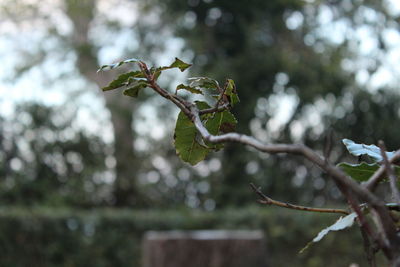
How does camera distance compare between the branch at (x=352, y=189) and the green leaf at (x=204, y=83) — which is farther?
the green leaf at (x=204, y=83)

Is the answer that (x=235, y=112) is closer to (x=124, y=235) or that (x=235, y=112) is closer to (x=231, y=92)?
(x=124, y=235)

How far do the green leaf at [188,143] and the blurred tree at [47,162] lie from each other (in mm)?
7978

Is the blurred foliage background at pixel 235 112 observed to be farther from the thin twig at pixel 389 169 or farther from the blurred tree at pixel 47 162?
the thin twig at pixel 389 169

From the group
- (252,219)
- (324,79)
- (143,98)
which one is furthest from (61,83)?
(252,219)

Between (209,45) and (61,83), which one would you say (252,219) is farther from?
(61,83)

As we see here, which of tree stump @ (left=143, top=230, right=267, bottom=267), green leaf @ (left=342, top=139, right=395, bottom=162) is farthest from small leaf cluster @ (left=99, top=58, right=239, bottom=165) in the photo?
tree stump @ (left=143, top=230, right=267, bottom=267)

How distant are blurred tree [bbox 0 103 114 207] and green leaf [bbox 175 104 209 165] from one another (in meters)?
7.98

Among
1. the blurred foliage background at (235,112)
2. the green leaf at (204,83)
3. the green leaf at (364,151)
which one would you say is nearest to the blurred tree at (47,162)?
the blurred foliage background at (235,112)

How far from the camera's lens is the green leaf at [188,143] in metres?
0.84

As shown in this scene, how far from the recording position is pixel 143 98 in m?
10.0

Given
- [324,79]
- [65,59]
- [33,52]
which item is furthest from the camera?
[33,52]

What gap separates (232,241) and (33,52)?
8.84 meters

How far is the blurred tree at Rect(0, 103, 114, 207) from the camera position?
8.64 metres

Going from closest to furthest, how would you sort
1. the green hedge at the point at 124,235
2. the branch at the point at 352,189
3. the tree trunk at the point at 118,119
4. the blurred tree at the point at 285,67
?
the branch at the point at 352,189, the green hedge at the point at 124,235, the blurred tree at the point at 285,67, the tree trunk at the point at 118,119
